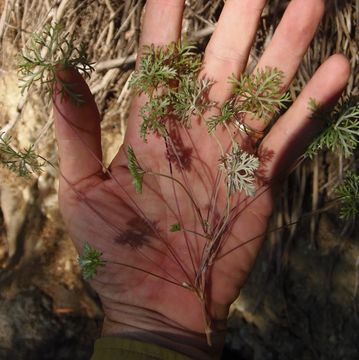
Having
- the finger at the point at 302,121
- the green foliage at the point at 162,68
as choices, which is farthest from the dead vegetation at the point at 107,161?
the green foliage at the point at 162,68

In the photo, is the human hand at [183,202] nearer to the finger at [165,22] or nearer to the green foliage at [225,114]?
the finger at [165,22]

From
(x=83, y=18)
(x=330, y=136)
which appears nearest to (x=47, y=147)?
(x=83, y=18)

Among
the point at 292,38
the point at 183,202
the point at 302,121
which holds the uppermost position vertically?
the point at 292,38

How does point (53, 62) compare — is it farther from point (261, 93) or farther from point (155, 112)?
point (261, 93)

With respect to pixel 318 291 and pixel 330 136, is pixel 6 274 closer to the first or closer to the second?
pixel 318 291

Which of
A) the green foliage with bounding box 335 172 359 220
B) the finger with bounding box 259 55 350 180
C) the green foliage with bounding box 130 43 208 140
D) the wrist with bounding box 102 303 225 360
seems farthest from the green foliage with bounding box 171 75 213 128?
the wrist with bounding box 102 303 225 360

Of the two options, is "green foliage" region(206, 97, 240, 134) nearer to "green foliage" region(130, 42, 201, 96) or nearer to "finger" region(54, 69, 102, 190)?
"green foliage" region(130, 42, 201, 96)

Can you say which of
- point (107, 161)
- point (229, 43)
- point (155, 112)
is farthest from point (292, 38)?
point (107, 161)
